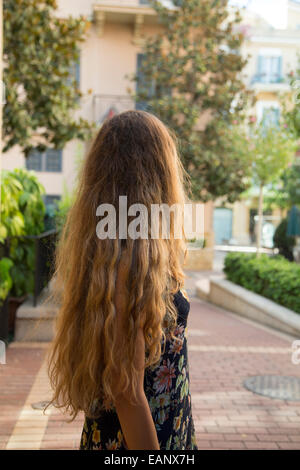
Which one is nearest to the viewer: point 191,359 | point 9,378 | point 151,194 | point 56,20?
point 151,194

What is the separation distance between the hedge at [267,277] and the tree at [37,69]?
13.9 ft

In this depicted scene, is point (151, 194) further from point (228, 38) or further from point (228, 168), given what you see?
point (228, 38)

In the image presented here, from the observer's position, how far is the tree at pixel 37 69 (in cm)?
829

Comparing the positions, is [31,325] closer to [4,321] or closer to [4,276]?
[4,321]

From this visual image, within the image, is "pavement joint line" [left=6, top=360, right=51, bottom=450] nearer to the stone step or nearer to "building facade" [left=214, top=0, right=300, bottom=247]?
the stone step

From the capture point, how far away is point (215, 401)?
4.41m

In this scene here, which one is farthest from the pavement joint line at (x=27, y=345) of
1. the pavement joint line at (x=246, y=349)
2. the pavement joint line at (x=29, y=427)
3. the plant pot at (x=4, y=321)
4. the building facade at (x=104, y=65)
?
the building facade at (x=104, y=65)

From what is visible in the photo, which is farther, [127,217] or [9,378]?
[9,378]

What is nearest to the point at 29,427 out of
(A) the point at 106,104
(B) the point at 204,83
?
(B) the point at 204,83

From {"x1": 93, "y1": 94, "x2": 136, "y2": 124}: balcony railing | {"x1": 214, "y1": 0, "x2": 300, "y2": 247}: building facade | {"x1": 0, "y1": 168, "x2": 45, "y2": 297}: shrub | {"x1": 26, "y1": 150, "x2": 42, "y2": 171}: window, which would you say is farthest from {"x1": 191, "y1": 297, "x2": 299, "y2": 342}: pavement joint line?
{"x1": 214, "y1": 0, "x2": 300, "y2": 247}: building facade

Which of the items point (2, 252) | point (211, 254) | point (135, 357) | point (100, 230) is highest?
point (100, 230)
